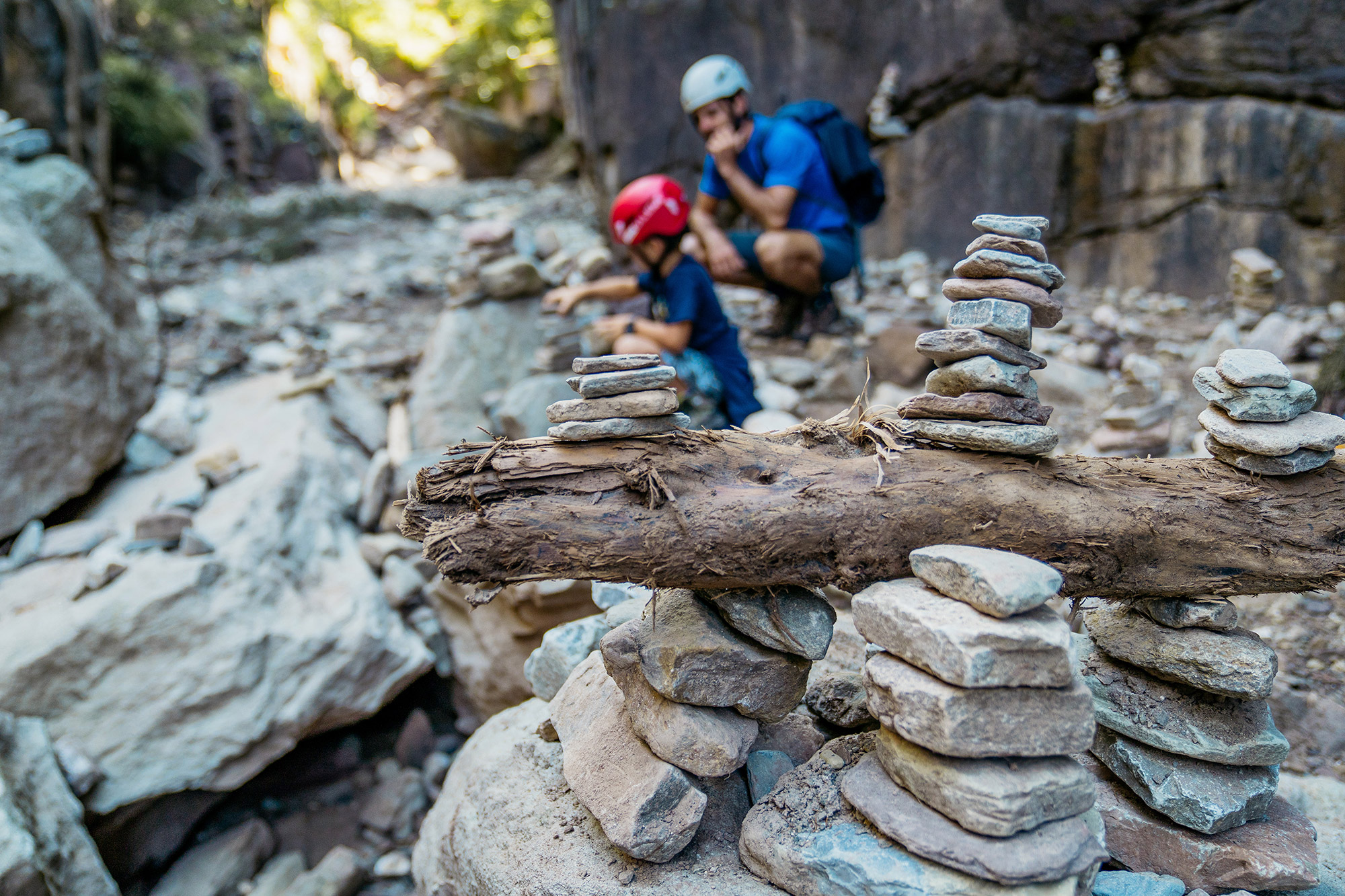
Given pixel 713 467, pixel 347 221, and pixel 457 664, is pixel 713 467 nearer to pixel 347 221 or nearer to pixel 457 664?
pixel 457 664

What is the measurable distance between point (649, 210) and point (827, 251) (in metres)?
1.90

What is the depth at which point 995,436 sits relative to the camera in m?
2.15

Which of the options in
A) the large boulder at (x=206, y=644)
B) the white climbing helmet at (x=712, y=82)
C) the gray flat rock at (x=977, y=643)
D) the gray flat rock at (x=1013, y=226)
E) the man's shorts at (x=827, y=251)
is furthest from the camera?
the man's shorts at (x=827, y=251)

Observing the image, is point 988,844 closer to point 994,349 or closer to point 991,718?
point 991,718

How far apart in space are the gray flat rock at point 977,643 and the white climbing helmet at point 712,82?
3.92m

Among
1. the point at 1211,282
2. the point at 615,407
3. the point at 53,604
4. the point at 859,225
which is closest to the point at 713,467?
the point at 615,407

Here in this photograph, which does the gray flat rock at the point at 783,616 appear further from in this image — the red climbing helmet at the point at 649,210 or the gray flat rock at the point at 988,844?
the red climbing helmet at the point at 649,210

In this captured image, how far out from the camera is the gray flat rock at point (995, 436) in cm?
215

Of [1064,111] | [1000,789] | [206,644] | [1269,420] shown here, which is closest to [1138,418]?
[1269,420]

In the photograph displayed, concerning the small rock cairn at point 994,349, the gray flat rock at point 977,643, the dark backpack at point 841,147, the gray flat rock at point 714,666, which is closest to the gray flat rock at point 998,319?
the small rock cairn at point 994,349

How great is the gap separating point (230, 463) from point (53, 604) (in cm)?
121

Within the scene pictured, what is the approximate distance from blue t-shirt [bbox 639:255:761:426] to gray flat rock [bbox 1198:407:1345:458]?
8.08 feet

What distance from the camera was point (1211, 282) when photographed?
640 centimetres

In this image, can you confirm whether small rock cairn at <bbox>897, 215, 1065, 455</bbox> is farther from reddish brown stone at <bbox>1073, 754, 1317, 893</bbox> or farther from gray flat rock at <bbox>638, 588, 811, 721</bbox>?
reddish brown stone at <bbox>1073, 754, 1317, 893</bbox>
